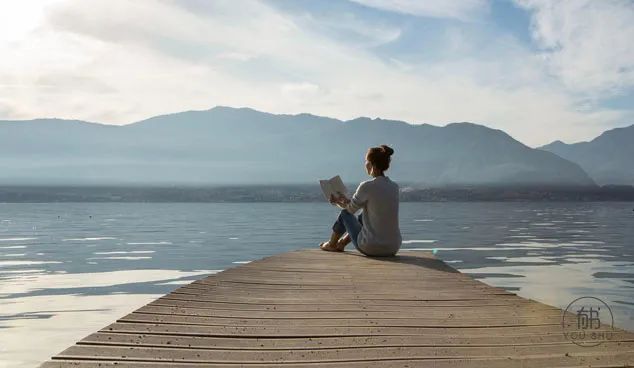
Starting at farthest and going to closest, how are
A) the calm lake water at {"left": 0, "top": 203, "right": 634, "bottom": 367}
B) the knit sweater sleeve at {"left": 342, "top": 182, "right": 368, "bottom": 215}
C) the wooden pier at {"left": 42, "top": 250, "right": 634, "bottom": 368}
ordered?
the calm lake water at {"left": 0, "top": 203, "right": 634, "bottom": 367}
the knit sweater sleeve at {"left": 342, "top": 182, "right": 368, "bottom": 215}
the wooden pier at {"left": 42, "top": 250, "right": 634, "bottom": 368}

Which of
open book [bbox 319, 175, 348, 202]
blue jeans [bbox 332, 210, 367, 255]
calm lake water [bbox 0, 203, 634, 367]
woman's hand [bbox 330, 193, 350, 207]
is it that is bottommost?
calm lake water [bbox 0, 203, 634, 367]

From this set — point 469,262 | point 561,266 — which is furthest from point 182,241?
point 561,266

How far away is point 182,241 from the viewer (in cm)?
2984

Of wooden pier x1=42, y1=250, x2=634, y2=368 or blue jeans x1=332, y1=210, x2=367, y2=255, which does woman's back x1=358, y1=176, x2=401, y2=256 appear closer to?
blue jeans x1=332, y1=210, x2=367, y2=255

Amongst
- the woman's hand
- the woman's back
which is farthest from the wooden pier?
the woman's hand

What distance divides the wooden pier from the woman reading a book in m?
1.80

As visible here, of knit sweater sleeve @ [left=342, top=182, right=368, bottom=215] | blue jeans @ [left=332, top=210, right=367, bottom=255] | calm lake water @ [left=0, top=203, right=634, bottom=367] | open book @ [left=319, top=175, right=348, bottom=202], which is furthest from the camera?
calm lake water @ [left=0, top=203, right=634, bottom=367]

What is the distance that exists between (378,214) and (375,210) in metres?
0.08

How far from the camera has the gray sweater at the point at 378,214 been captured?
370 inches

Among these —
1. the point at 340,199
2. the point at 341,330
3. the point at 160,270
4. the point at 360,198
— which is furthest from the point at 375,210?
the point at 160,270

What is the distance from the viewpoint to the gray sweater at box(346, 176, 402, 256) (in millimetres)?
9398

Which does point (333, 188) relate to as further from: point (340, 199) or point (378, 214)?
point (378, 214)

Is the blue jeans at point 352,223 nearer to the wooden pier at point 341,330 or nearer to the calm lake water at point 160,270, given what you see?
the wooden pier at point 341,330

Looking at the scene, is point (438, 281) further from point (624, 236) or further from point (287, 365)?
point (624, 236)
